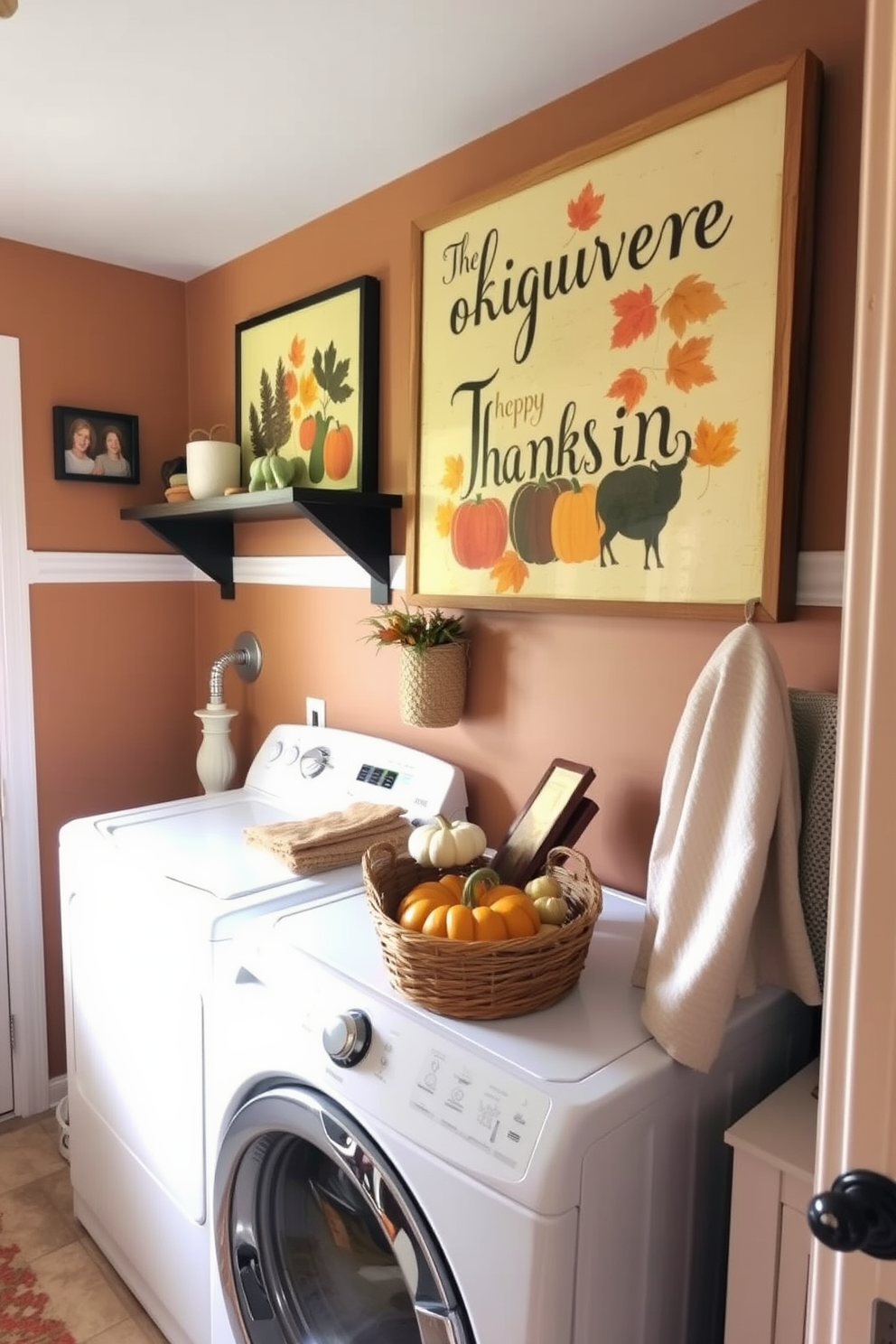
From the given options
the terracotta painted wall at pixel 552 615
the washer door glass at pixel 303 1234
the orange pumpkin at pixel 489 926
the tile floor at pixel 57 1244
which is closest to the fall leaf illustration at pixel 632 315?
the terracotta painted wall at pixel 552 615

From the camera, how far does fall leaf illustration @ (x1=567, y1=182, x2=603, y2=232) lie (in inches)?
58.1

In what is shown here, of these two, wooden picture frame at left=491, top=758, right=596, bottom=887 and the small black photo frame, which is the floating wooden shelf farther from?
wooden picture frame at left=491, top=758, right=596, bottom=887

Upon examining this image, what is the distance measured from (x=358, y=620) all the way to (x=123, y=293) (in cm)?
115

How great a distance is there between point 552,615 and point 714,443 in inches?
16.9

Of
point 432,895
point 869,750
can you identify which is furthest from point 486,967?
point 869,750

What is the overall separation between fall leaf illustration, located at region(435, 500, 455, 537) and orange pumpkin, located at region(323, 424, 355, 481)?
1.07 feet

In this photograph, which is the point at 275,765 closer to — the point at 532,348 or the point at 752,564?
the point at 532,348

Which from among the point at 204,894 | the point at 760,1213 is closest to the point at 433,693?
the point at 204,894

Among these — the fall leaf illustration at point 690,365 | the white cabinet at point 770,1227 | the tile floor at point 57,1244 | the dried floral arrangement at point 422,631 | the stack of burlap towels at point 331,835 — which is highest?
the fall leaf illustration at point 690,365

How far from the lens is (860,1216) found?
654 mm

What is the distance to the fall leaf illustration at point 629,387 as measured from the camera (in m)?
1.43

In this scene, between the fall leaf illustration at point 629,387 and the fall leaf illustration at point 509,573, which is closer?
the fall leaf illustration at point 629,387

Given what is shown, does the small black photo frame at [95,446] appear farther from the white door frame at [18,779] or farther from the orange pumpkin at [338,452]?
the orange pumpkin at [338,452]

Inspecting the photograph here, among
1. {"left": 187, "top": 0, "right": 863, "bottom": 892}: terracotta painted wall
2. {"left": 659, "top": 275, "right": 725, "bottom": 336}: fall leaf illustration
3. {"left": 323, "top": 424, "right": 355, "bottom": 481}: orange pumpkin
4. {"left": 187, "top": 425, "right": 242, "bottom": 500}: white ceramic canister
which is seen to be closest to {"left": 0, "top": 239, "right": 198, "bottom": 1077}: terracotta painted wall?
{"left": 187, "top": 0, "right": 863, "bottom": 892}: terracotta painted wall
